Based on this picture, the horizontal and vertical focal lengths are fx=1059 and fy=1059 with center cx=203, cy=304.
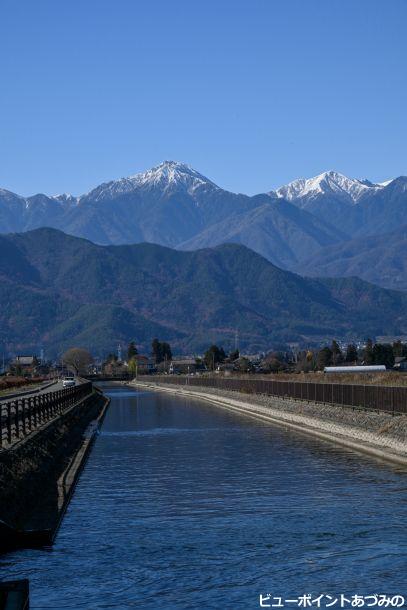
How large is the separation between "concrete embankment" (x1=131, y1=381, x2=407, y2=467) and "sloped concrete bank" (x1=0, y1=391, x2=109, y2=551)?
12.3 metres

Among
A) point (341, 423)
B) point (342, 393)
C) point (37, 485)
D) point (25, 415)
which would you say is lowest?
point (37, 485)

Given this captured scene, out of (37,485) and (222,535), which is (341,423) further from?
(222,535)

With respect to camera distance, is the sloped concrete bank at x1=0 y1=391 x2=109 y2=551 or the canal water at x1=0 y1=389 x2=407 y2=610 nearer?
the canal water at x1=0 y1=389 x2=407 y2=610

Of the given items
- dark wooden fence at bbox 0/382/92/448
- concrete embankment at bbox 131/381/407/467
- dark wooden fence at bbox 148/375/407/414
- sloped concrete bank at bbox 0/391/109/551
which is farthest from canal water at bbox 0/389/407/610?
dark wooden fence at bbox 148/375/407/414

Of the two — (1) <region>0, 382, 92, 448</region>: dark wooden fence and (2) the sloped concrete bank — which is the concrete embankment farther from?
(1) <region>0, 382, 92, 448</region>: dark wooden fence

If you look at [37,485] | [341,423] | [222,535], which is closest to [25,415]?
[37,485]

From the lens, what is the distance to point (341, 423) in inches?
2195

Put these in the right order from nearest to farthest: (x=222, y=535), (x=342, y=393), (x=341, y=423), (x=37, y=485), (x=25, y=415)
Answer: (x=222, y=535)
(x=37, y=485)
(x=25, y=415)
(x=341, y=423)
(x=342, y=393)

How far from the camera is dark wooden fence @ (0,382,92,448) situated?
1395 inches

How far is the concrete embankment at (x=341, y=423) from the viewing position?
144 feet

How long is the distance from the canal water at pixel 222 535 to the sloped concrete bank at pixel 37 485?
48 cm

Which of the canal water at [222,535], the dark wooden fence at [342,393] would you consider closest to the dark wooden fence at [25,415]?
the canal water at [222,535]

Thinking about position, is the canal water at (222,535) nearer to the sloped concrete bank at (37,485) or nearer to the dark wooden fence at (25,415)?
the sloped concrete bank at (37,485)

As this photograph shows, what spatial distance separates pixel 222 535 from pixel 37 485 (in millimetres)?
9350
